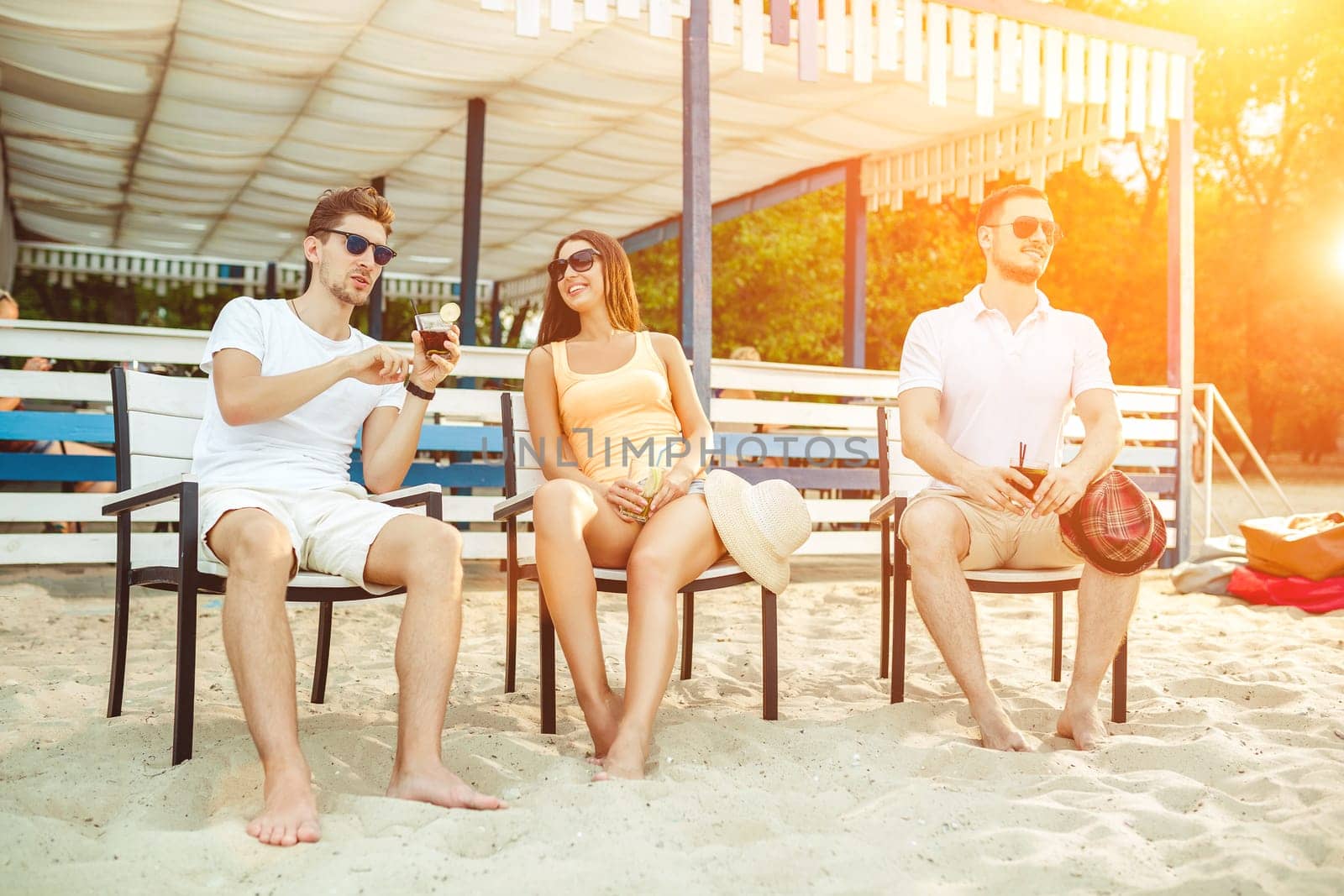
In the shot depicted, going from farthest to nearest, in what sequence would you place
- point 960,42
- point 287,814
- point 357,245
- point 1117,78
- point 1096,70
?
point 1117,78 → point 1096,70 → point 960,42 → point 357,245 → point 287,814

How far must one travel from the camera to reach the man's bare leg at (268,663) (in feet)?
6.69

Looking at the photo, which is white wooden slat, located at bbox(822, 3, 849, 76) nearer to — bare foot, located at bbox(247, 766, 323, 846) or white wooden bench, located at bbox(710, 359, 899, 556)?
white wooden bench, located at bbox(710, 359, 899, 556)

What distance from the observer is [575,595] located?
265 cm

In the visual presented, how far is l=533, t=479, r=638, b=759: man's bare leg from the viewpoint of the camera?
8.59 ft

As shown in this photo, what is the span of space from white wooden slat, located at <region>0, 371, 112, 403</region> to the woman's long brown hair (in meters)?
2.57

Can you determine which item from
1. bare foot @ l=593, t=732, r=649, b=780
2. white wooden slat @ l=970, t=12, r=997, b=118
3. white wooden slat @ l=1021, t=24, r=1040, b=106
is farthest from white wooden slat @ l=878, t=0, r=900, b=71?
bare foot @ l=593, t=732, r=649, b=780

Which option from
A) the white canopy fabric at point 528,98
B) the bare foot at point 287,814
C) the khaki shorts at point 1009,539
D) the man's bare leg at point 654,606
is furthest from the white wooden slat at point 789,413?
the bare foot at point 287,814

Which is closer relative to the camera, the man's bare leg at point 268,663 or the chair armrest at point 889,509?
the man's bare leg at point 268,663

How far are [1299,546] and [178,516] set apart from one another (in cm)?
483

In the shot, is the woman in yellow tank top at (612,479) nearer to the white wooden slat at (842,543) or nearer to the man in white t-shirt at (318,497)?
the man in white t-shirt at (318,497)

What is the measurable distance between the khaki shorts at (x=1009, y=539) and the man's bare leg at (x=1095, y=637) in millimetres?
132

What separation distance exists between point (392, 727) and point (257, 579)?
30.9 inches

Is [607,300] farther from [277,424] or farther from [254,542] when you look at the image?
[254,542]

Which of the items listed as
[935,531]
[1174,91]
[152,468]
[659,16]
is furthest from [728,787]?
[1174,91]
